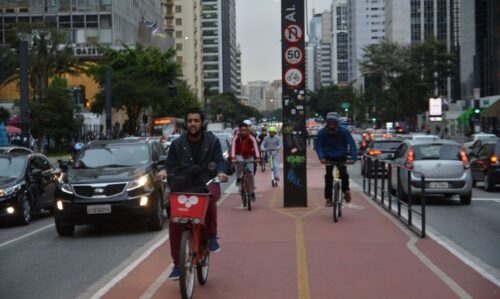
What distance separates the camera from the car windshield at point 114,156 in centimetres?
1477

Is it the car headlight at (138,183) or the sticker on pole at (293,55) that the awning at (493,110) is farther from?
the car headlight at (138,183)

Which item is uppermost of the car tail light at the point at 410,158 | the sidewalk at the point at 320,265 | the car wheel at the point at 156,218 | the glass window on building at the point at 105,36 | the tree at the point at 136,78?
the glass window on building at the point at 105,36

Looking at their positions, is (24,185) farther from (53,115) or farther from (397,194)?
(53,115)

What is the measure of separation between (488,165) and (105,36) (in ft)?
216

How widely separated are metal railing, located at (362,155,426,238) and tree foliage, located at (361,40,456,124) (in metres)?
55.4

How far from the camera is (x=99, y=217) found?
1346 cm

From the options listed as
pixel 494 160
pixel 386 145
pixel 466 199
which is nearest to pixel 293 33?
pixel 466 199

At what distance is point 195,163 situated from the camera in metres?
8.56

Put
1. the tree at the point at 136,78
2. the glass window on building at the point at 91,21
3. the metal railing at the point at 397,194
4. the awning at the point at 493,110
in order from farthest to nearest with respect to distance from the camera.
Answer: the glass window on building at the point at 91,21 → the tree at the point at 136,78 → the awning at the point at 493,110 → the metal railing at the point at 397,194

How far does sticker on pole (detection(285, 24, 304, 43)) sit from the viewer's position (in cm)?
1666

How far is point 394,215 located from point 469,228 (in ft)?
5.57

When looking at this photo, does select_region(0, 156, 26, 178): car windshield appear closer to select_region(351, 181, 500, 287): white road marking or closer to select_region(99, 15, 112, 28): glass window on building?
select_region(351, 181, 500, 287): white road marking

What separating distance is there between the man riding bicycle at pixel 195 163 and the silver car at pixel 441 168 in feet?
33.9

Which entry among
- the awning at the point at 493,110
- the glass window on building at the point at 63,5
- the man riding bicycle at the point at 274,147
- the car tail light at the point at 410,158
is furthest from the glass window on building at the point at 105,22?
the car tail light at the point at 410,158
